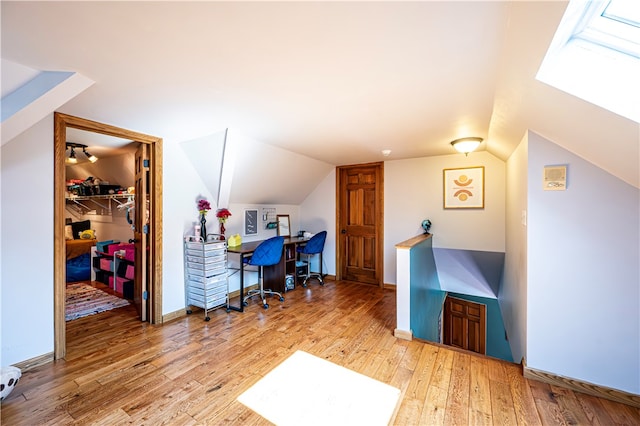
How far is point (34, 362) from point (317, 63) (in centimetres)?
323

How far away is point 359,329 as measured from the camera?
9.75 feet

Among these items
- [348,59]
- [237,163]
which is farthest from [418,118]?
[237,163]

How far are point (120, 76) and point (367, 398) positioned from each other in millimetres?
2800

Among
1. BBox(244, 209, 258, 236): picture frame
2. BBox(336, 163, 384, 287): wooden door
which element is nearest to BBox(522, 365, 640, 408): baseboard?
BBox(336, 163, 384, 287): wooden door

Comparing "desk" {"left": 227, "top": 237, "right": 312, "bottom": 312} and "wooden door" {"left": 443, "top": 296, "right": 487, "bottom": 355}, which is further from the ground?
"desk" {"left": 227, "top": 237, "right": 312, "bottom": 312}

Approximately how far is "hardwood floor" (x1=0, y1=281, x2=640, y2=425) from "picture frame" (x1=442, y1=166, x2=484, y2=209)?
2131 millimetres

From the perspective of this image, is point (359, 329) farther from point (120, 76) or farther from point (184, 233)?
point (120, 76)

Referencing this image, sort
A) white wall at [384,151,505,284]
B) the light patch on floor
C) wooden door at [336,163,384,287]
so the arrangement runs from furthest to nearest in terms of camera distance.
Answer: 1. wooden door at [336,163,384,287]
2. white wall at [384,151,505,284]
3. the light patch on floor

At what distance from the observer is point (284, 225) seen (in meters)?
5.09

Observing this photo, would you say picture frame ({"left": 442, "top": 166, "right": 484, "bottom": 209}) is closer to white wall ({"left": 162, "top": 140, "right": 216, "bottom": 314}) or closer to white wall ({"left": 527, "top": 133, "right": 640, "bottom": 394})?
white wall ({"left": 527, "top": 133, "right": 640, "bottom": 394})

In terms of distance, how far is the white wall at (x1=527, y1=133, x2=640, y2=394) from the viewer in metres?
1.83

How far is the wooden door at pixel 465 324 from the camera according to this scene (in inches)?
180

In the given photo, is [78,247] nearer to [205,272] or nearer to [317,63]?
[205,272]

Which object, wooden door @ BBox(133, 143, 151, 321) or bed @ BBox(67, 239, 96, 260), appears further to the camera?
bed @ BBox(67, 239, 96, 260)
